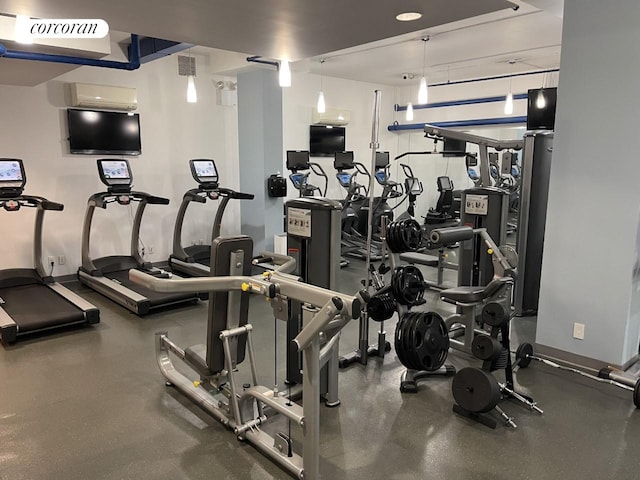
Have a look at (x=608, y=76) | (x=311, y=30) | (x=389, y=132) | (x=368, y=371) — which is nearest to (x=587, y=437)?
(x=368, y=371)

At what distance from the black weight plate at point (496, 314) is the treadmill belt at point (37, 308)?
3.73 m

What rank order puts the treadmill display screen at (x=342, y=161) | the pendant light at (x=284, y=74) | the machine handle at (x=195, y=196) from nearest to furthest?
the pendant light at (x=284, y=74) → the machine handle at (x=195, y=196) → the treadmill display screen at (x=342, y=161)

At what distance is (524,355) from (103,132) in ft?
18.4

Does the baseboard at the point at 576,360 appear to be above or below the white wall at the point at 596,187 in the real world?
below

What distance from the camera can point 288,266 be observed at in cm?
281

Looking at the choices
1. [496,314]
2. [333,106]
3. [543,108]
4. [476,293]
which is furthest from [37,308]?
[333,106]

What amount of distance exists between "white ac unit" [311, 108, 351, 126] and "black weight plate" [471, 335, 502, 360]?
21.6ft

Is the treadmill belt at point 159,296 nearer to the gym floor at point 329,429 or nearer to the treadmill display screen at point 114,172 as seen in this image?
the gym floor at point 329,429

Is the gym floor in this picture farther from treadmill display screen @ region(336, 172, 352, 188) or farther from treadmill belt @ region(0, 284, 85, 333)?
treadmill display screen @ region(336, 172, 352, 188)

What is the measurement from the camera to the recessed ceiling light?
3082mm

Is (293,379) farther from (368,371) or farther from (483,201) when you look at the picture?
(483,201)

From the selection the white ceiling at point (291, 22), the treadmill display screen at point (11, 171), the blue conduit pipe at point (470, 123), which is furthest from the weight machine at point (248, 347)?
the blue conduit pipe at point (470, 123)

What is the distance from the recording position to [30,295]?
5.12 metres

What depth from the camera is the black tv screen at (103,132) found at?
235 inches
